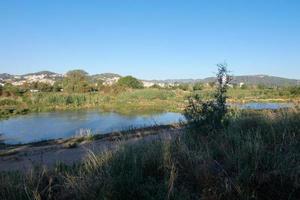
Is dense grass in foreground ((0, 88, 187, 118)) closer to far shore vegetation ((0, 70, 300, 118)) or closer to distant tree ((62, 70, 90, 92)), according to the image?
far shore vegetation ((0, 70, 300, 118))

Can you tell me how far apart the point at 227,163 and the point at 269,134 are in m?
1.84

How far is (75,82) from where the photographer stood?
70.8 meters

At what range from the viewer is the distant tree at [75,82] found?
225ft

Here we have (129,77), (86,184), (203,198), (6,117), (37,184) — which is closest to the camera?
(203,198)

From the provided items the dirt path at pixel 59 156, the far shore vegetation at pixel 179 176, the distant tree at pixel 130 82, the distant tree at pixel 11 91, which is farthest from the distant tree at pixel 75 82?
the far shore vegetation at pixel 179 176

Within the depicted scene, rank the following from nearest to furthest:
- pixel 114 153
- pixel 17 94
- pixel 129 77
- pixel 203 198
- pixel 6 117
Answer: pixel 203 198 → pixel 114 153 → pixel 6 117 → pixel 17 94 → pixel 129 77

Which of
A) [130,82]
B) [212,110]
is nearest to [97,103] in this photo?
[130,82]

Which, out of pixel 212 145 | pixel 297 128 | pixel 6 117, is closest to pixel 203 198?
pixel 212 145

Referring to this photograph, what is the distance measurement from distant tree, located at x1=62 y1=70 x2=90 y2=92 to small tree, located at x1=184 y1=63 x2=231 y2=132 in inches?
2350

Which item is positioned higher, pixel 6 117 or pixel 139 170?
pixel 139 170

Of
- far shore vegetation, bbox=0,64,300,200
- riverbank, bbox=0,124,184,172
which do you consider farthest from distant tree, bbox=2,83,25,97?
far shore vegetation, bbox=0,64,300,200

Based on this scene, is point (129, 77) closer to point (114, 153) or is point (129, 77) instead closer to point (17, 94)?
point (17, 94)

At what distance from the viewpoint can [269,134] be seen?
656cm

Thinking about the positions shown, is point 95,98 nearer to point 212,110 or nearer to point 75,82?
point 75,82
